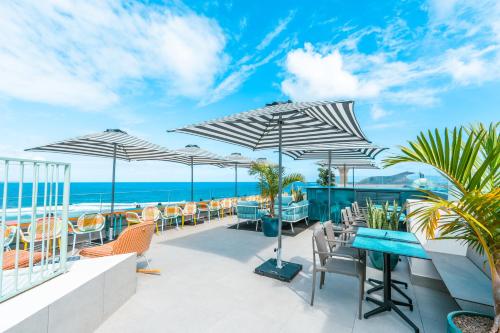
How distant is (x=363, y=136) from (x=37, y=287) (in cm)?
488

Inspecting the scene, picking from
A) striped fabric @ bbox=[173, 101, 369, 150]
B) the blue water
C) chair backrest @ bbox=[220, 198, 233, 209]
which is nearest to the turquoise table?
striped fabric @ bbox=[173, 101, 369, 150]

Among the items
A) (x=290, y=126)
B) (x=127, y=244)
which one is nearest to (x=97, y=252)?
(x=127, y=244)

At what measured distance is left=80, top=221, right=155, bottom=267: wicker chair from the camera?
3178 millimetres

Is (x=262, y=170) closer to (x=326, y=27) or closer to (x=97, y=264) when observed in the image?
(x=97, y=264)

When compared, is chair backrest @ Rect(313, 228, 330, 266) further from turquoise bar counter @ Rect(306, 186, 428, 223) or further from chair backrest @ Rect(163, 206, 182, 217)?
turquoise bar counter @ Rect(306, 186, 428, 223)

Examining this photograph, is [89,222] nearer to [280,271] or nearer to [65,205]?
[65,205]

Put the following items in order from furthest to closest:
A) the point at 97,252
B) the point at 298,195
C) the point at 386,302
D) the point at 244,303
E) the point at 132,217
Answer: the point at 298,195, the point at 132,217, the point at 97,252, the point at 244,303, the point at 386,302

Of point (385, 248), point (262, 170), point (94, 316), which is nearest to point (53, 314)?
point (94, 316)

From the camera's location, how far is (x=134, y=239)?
11.0 feet

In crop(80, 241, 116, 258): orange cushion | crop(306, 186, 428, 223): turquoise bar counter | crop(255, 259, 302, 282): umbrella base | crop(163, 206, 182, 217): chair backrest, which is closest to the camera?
crop(80, 241, 116, 258): orange cushion

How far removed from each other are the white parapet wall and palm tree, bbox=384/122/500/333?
3032 mm

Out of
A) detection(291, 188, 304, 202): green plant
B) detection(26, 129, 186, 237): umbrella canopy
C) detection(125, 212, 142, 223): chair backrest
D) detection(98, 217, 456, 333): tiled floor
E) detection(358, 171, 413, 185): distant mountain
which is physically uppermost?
detection(26, 129, 186, 237): umbrella canopy

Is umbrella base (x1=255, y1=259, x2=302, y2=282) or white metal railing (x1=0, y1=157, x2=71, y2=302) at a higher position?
white metal railing (x1=0, y1=157, x2=71, y2=302)

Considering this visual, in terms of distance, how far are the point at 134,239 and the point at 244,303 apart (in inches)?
73.7
